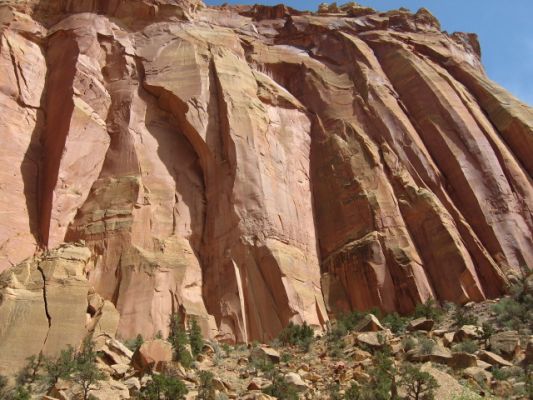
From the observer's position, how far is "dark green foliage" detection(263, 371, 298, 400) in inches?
640

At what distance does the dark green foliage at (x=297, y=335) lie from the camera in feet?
71.7

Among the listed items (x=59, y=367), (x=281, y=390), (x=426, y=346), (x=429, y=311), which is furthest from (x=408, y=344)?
(x=59, y=367)

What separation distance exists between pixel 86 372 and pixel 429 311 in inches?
492

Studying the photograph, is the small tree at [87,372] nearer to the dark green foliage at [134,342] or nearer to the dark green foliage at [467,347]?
the dark green foliage at [134,342]

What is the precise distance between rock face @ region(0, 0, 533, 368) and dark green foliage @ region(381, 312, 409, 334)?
238 centimetres

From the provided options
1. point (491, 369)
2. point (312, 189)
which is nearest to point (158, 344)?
point (491, 369)

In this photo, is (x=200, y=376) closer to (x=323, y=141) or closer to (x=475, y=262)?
(x=475, y=262)

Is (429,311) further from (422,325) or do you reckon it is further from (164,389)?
(164,389)

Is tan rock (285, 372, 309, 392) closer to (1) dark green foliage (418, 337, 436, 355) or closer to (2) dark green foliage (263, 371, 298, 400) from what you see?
(2) dark green foliage (263, 371, 298, 400)

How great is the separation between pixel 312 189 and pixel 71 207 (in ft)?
37.1

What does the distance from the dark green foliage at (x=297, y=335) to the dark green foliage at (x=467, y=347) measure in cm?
461

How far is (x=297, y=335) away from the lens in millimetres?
22547

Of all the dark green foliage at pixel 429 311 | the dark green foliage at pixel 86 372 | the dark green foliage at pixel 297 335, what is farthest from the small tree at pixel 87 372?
the dark green foliage at pixel 429 311

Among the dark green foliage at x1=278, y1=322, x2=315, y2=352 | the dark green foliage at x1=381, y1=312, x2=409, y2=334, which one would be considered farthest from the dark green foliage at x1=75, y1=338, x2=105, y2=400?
the dark green foliage at x1=381, y1=312, x2=409, y2=334
